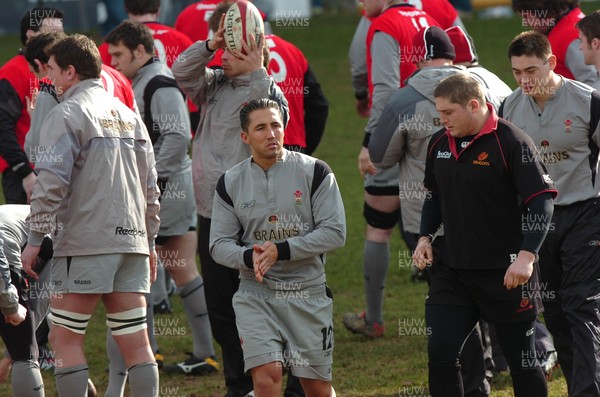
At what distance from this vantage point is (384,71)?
854cm

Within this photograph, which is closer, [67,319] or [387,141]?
[67,319]

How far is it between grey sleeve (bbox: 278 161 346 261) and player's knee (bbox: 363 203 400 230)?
2.51m

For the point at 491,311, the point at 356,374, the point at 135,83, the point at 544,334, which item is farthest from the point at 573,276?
the point at 135,83

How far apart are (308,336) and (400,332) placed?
2.95 metres

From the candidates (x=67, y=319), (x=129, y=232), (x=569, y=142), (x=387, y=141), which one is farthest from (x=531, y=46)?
(x=67, y=319)

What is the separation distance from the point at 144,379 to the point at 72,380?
400mm

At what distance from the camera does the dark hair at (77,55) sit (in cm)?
634

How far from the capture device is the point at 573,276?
21.9 feet

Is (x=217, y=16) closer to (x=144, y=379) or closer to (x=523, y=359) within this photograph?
(x=144, y=379)

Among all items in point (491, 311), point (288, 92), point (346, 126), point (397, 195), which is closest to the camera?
point (491, 311)

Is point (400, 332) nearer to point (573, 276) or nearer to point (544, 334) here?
point (544, 334)

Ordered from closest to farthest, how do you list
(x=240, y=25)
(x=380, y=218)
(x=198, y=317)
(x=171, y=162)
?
1. (x=240, y=25)
2. (x=171, y=162)
3. (x=198, y=317)
4. (x=380, y=218)

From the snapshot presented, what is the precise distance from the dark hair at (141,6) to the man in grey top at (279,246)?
11.3ft

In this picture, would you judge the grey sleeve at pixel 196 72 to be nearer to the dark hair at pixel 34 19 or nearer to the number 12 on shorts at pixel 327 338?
the number 12 on shorts at pixel 327 338
